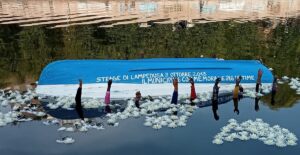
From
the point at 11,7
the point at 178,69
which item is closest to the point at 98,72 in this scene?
the point at 178,69

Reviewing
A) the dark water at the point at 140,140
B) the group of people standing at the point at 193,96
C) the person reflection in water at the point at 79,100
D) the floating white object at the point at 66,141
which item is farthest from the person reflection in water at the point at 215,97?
the floating white object at the point at 66,141

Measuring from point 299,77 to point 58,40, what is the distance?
4562 centimetres

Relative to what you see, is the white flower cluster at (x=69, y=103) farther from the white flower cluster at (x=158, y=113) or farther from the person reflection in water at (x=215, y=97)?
the person reflection in water at (x=215, y=97)

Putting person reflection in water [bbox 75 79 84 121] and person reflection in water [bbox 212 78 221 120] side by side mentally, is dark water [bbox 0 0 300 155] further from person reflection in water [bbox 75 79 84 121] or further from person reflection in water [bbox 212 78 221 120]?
person reflection in water [bbox 75 79 84 121]

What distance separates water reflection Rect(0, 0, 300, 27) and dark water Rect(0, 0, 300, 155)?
27 centimetres

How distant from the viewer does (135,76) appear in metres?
37.5

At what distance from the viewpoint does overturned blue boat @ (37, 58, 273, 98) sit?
36.9 metres

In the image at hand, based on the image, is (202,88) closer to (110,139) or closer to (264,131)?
(264,131)

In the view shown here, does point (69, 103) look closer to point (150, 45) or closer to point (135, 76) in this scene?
point (135, 76)

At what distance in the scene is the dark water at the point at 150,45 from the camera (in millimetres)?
26375

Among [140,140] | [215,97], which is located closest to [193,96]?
[215,97]

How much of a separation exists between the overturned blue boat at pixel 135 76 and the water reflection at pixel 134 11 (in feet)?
164

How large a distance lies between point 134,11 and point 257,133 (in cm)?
8598

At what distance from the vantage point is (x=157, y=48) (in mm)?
62812
